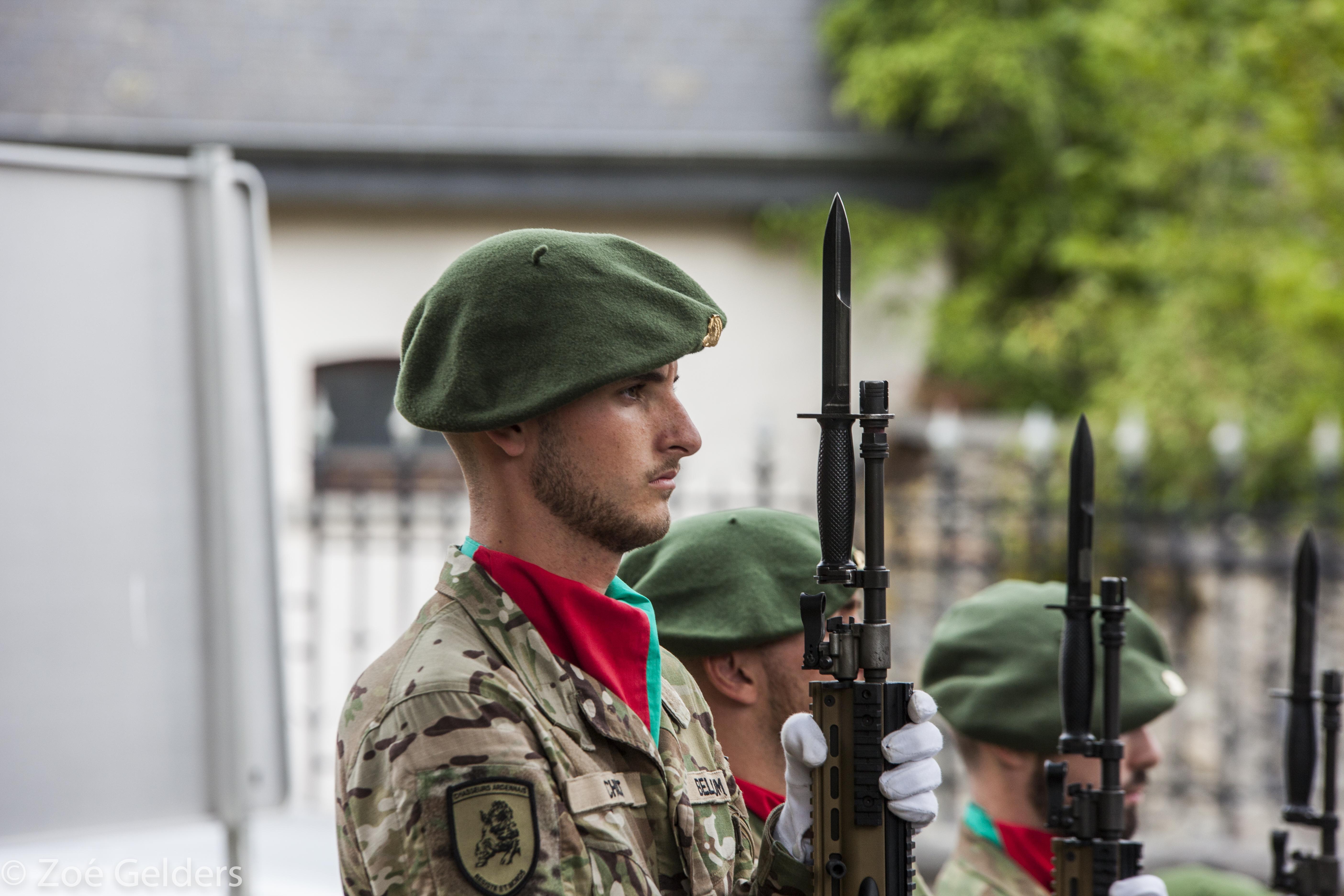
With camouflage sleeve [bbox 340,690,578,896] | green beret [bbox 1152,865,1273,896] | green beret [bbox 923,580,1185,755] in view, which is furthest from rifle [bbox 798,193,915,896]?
green beret [bbox 1152,865,1273,896]

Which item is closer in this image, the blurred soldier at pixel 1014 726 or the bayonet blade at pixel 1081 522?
the bayonet blade at pixel 1081 522

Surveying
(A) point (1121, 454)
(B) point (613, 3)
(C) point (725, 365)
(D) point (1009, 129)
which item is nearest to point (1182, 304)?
(A) point (1121, 454)

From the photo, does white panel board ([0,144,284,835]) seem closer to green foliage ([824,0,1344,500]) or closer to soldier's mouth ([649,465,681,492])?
soldier's mouth ([649,465,681,492])

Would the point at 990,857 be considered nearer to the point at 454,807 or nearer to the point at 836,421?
the point at 836,421

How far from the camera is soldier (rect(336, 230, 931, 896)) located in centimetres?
158

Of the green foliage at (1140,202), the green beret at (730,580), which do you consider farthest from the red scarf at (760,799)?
the green foliage at (1140,202)

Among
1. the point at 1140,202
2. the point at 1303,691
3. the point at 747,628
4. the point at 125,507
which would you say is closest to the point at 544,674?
the point at 747,628

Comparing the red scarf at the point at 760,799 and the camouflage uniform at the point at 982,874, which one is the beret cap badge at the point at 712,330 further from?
the camouflage uniform at the point at 982,874

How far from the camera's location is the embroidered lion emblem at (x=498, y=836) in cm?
149

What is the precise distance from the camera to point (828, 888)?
1.72 metres

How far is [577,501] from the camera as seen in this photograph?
1729mm

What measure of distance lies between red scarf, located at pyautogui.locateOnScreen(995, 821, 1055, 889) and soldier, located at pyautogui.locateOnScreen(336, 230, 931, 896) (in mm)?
980

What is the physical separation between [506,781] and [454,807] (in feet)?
0.20

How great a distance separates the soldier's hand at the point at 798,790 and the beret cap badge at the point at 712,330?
481mm
